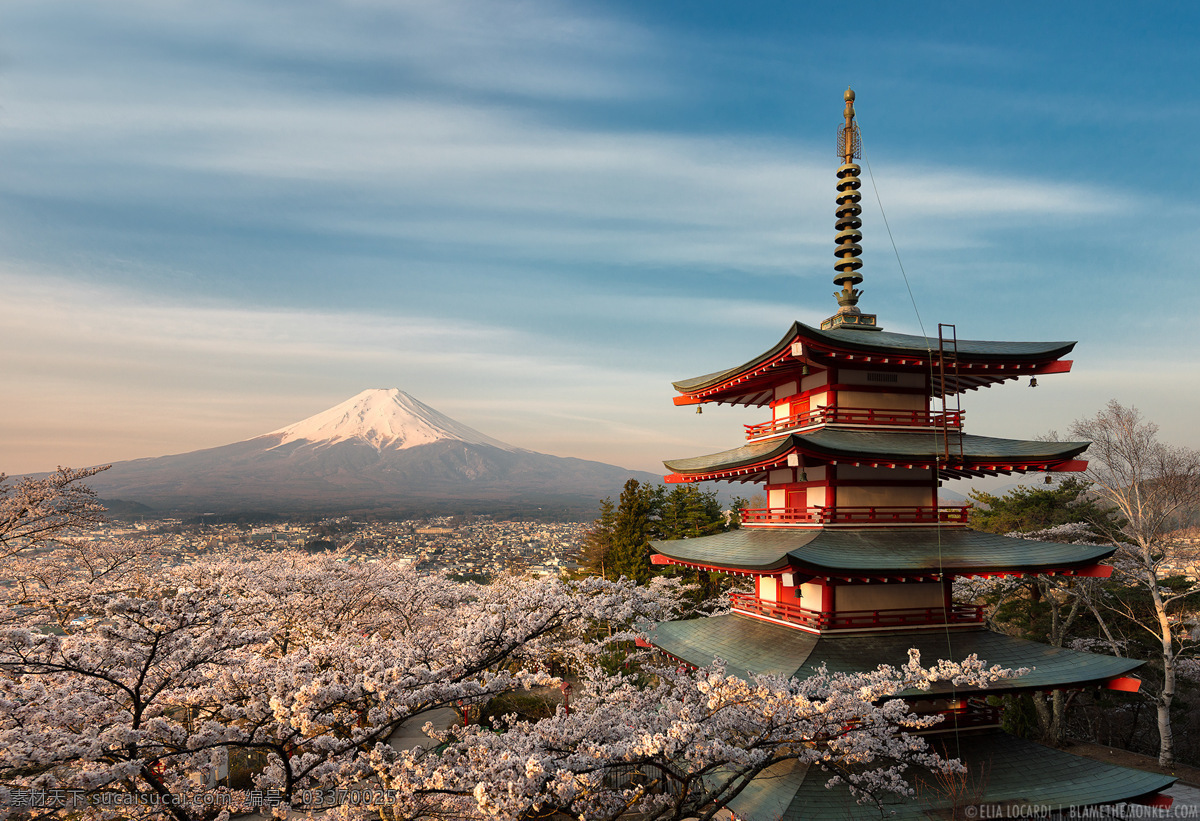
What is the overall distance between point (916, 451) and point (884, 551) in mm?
2252

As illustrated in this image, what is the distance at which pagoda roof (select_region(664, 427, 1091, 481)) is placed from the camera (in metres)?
12.3

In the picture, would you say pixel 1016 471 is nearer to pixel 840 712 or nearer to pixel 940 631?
pixel 940 631

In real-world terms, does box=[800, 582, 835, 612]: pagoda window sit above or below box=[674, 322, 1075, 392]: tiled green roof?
below

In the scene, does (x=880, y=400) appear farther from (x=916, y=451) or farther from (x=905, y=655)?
(x=905, y=655)

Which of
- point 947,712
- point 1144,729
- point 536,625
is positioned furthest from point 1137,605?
point 536,625

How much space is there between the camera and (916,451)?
12.9 metres

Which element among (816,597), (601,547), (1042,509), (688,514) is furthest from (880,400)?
(601,547)

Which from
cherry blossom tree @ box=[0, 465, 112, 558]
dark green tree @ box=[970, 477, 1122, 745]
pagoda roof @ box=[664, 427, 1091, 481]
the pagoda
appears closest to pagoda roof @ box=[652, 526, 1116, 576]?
the pagoda

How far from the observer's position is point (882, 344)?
43.0 ft

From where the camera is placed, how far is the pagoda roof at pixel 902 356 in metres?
12.7

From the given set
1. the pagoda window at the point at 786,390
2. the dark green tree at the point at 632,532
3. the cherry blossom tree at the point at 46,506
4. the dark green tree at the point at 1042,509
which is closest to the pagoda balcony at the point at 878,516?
the pagoda window at the point at 786,390

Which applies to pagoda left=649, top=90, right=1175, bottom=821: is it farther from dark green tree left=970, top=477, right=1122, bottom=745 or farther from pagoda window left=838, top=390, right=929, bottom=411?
dark green tree left=970, top=477, right=1122, bottom=745

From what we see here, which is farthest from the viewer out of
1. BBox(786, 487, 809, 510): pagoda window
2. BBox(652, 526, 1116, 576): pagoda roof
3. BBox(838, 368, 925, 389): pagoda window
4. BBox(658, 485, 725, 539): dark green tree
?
BBox(658, 485, 725, 539): dark green tree

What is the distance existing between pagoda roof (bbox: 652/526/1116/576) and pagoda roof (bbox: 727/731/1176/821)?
340 centimetres
